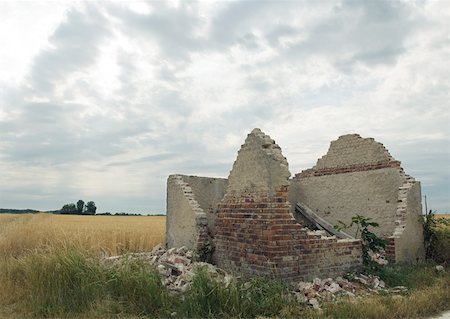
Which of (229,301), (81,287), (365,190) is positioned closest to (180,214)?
(81,287)

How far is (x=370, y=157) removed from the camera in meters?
9.84

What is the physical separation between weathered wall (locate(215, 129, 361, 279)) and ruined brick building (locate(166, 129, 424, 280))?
2cm

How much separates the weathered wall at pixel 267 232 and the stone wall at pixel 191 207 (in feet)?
3.93

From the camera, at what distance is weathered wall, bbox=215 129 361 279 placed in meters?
6.38

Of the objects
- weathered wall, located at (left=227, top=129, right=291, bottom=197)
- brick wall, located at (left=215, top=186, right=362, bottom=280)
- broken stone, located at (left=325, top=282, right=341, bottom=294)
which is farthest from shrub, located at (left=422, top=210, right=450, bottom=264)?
weathered wall, located at (left=227, top=129, right=291, bottom=197)

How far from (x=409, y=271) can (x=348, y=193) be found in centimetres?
273

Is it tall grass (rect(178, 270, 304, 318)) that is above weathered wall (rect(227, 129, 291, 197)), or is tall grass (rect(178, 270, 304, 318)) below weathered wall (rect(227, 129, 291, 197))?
below

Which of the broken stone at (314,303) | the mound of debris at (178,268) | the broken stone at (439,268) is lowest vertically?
the broken stone at (314,303)

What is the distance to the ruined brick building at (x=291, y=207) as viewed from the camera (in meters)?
6.51

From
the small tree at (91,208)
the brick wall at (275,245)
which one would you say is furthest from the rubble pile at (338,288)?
the small tree at (91,208)

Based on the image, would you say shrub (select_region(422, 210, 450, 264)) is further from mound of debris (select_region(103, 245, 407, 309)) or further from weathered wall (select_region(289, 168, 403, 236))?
mound of debris (select_region(103, 245, 407, 309))

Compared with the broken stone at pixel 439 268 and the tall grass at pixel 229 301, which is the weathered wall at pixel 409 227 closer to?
the broken stone at pixel 439 268

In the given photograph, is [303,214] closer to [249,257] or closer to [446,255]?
[446,255]

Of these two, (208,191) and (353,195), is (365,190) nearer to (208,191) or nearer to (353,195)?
(353,195)
